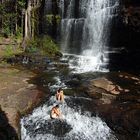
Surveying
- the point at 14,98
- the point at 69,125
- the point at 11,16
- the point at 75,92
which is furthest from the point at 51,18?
the point at 69,125

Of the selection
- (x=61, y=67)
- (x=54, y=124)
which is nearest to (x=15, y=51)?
(x=61, y=67)

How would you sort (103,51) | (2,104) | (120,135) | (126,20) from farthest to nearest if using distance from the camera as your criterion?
(103,51), (126,20), (2,104), (120,135)

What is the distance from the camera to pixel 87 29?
25.8 metres

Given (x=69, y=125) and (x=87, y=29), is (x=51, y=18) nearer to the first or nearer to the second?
(x=87, y=29)

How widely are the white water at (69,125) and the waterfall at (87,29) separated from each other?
30.1 feet

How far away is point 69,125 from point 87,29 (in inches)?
544

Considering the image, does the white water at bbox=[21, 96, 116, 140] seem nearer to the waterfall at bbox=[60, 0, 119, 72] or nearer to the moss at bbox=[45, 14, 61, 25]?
the waterfall at bbox=[60, 0, 119, 72]

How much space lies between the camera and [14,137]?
11547 mm

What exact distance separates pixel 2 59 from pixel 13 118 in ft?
35.6

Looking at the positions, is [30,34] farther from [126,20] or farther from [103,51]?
[126,20]

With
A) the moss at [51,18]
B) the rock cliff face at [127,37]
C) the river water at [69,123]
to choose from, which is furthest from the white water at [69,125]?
the moss at [51,18]

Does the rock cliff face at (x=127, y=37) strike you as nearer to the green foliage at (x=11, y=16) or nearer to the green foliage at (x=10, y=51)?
the green foliage at (x=10, y=51)

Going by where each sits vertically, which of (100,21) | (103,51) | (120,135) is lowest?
(120,135)

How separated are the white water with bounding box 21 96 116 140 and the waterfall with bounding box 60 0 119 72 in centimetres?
916
